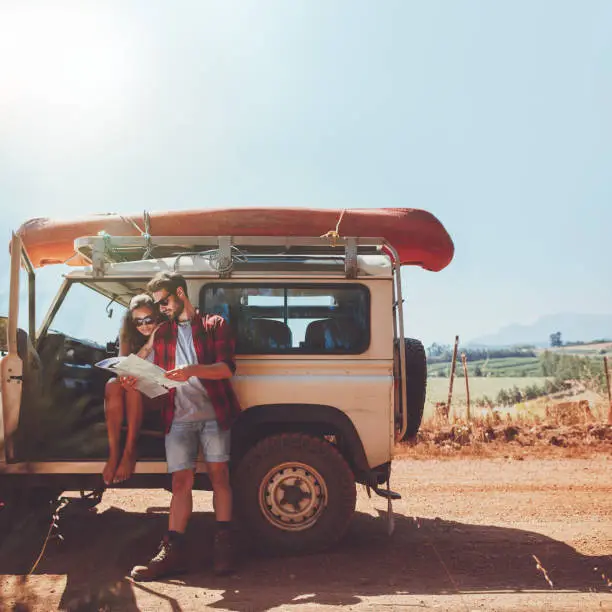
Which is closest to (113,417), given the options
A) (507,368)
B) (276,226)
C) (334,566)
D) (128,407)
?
(128,407)

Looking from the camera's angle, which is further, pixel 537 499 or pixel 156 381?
pixel 537 499

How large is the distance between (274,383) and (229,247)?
1.13 m

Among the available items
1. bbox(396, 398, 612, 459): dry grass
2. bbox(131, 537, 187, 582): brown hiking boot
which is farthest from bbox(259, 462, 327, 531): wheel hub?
bbox(396, 398, 612, 459): dry grass

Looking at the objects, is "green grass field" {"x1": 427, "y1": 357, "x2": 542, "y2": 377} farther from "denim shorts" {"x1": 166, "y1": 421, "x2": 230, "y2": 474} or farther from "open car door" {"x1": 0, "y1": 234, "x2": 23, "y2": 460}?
"open car door" {"x1": 0, "y1": 234, "x2": 23, "y2": 460}

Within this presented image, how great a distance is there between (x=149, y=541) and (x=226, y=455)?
1487 mm

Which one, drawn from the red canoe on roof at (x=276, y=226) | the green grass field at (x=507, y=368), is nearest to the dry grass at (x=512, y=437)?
the red canoe on roof at (x=276, y=226)

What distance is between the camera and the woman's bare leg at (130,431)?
507 cm

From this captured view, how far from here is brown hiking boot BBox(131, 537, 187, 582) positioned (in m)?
4.68

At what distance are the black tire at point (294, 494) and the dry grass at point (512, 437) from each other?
19.7 feet

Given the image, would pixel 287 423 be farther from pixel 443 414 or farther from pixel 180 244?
pixel 443 414

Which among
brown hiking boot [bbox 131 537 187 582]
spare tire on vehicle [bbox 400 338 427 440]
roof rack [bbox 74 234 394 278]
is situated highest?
roof rack [bbox 74 234 394 278]

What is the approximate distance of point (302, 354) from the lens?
535 centimetres

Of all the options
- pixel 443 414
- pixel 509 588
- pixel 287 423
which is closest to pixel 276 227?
pixel 287 423

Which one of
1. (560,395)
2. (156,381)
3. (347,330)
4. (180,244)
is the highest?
(180,244)
